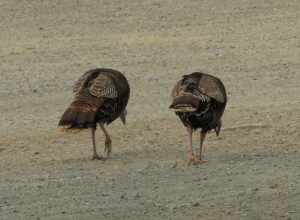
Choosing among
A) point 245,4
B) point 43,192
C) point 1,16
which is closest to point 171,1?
point 245,4

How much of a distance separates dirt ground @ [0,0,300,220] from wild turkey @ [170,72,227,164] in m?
0.36

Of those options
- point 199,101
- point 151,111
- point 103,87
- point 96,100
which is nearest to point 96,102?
point 96,100

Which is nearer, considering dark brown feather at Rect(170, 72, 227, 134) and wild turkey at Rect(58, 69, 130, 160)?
dark brown feather at Rect(170, 72, 227, 134)

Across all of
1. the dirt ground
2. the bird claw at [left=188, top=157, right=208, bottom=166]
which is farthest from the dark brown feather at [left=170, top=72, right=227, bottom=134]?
the dirt ground

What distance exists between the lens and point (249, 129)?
12.9m

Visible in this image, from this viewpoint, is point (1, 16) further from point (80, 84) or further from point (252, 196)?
point (252, 196)

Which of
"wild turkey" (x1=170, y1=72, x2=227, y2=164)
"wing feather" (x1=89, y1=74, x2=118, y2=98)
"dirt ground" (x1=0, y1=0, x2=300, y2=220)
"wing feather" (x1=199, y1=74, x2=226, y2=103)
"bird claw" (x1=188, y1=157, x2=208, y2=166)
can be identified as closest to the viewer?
"dirt ground" (x1=0, y1=0, x2=300, y2=220)

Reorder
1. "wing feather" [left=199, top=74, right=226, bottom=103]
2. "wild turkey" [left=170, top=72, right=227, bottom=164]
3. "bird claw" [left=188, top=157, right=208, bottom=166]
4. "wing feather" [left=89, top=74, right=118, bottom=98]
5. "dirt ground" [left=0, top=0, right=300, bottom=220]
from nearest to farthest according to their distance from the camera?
"dirt ground" [left=0, top=0, right=300, bottom=220]
"wild turkey" [left=170, top=72, right=227, bottom=164]
"wing feather" [left=199, top=74, right=226, bottom=103]
"bird claw" [left=188, top=157, right=208, bottom=166]
"wing feather" [left=89, top=74, right=118, bottom=98]

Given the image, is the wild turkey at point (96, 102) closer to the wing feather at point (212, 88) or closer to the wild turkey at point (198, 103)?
the wild turkey at point (198, 103)

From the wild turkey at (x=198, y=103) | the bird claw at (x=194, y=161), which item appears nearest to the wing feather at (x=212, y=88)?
the wild turkey at (x=198, y=103)

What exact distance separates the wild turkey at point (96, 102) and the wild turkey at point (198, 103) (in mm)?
649

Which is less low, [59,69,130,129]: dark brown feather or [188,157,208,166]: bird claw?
[59,69,130,129]: dark brown feather

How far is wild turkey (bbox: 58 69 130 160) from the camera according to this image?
11156 mm

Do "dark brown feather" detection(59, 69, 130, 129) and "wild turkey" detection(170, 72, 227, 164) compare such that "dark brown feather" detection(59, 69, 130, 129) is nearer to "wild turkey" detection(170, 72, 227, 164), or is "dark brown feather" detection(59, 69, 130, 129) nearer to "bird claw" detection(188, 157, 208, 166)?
"wild turkey" detection(170, 72, 227, 164)
